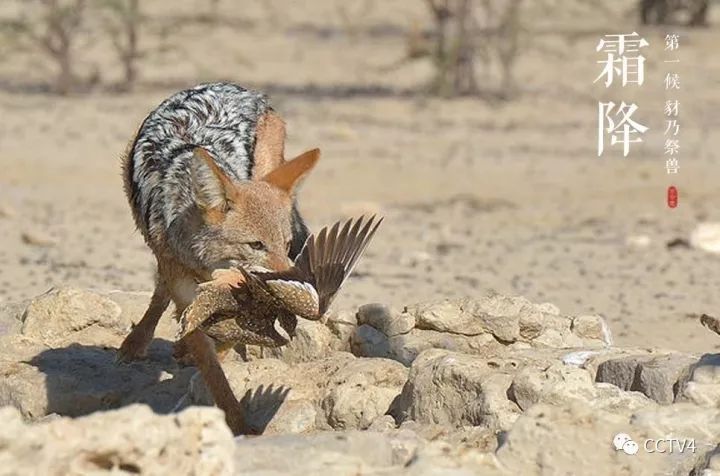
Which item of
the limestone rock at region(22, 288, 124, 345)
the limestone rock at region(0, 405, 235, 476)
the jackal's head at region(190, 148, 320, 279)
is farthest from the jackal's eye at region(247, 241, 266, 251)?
the limestone rock at region(0, 405, 235, 476)

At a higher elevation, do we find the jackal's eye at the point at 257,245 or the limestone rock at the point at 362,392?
the jackal's eye at the point at 257,245

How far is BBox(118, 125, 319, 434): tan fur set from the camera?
5.86 m

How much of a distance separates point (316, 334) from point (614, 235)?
5.43 meters

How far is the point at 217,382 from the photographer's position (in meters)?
6.10

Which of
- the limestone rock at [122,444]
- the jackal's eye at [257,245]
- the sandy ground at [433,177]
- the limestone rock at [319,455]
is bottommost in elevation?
the sandy ground at [433,177]

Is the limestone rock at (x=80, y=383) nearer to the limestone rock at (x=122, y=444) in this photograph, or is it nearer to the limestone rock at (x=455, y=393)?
the limestone rock at (x=455, y=393)

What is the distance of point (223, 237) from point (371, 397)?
2.87ft

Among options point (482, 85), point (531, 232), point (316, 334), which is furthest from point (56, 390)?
point (482, 85)

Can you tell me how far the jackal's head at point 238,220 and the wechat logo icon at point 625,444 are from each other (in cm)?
150

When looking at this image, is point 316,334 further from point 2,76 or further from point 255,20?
point 255,20

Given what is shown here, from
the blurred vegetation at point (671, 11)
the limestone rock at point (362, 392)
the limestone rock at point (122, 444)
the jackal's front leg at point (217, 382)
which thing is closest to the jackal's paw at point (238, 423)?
the jackal's front leg at point (217, 382)

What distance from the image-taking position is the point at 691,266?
1030 centimetres

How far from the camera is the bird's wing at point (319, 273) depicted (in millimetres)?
5117

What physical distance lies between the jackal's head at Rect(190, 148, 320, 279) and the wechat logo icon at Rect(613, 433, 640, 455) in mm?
1505
